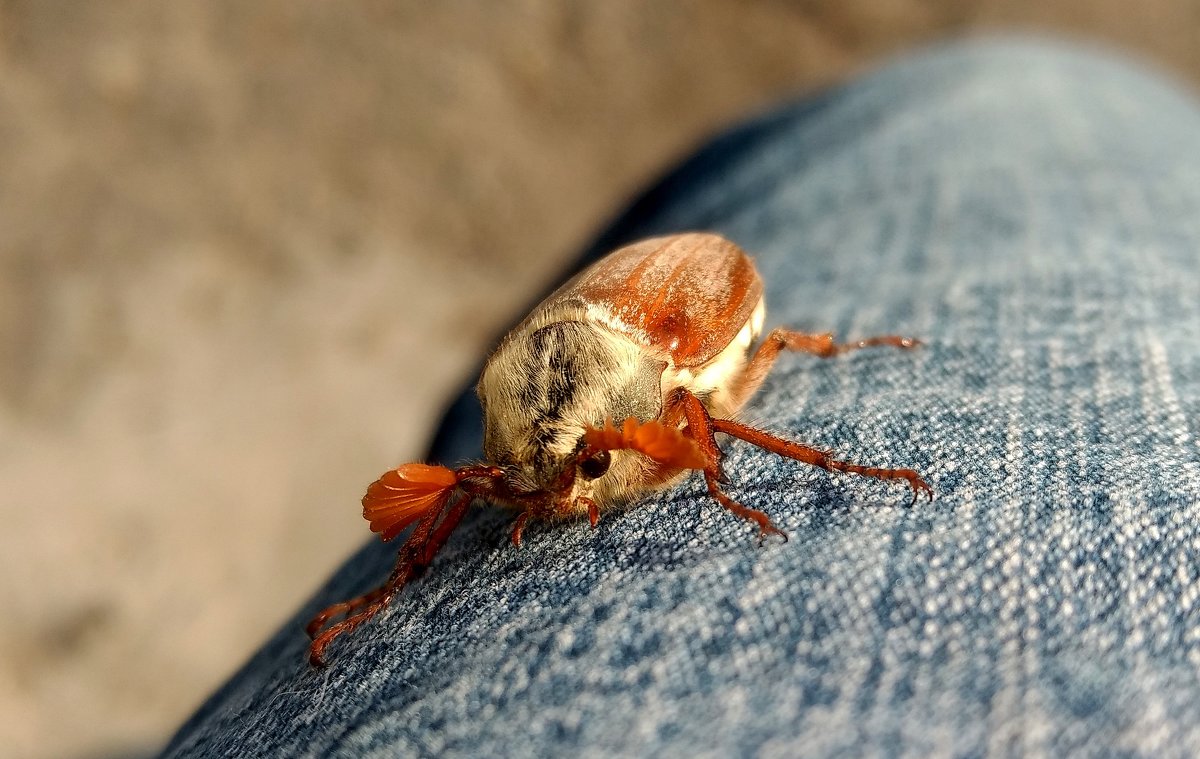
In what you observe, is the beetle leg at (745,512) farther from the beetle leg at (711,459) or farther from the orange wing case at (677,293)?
the orange wing case at (677,293)

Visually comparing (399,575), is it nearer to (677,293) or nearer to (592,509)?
(592,509)

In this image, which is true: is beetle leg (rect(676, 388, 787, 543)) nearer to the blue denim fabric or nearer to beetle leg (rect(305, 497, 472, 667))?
the blue denim fabric

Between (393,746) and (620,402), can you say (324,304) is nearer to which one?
(620,402)

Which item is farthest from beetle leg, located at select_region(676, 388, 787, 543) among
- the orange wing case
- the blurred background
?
the blurred background

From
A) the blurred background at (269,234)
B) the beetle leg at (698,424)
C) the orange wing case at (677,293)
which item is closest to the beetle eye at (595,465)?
the beetle leg at (698,424)

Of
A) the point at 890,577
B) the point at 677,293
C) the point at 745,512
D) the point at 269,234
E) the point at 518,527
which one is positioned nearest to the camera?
the point at 890,577

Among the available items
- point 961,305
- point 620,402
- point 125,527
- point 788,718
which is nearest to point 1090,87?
point 961,305

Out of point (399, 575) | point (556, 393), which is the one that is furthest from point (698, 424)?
point (399, 575)

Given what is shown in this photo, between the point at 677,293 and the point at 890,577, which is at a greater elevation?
the point at 677,293
